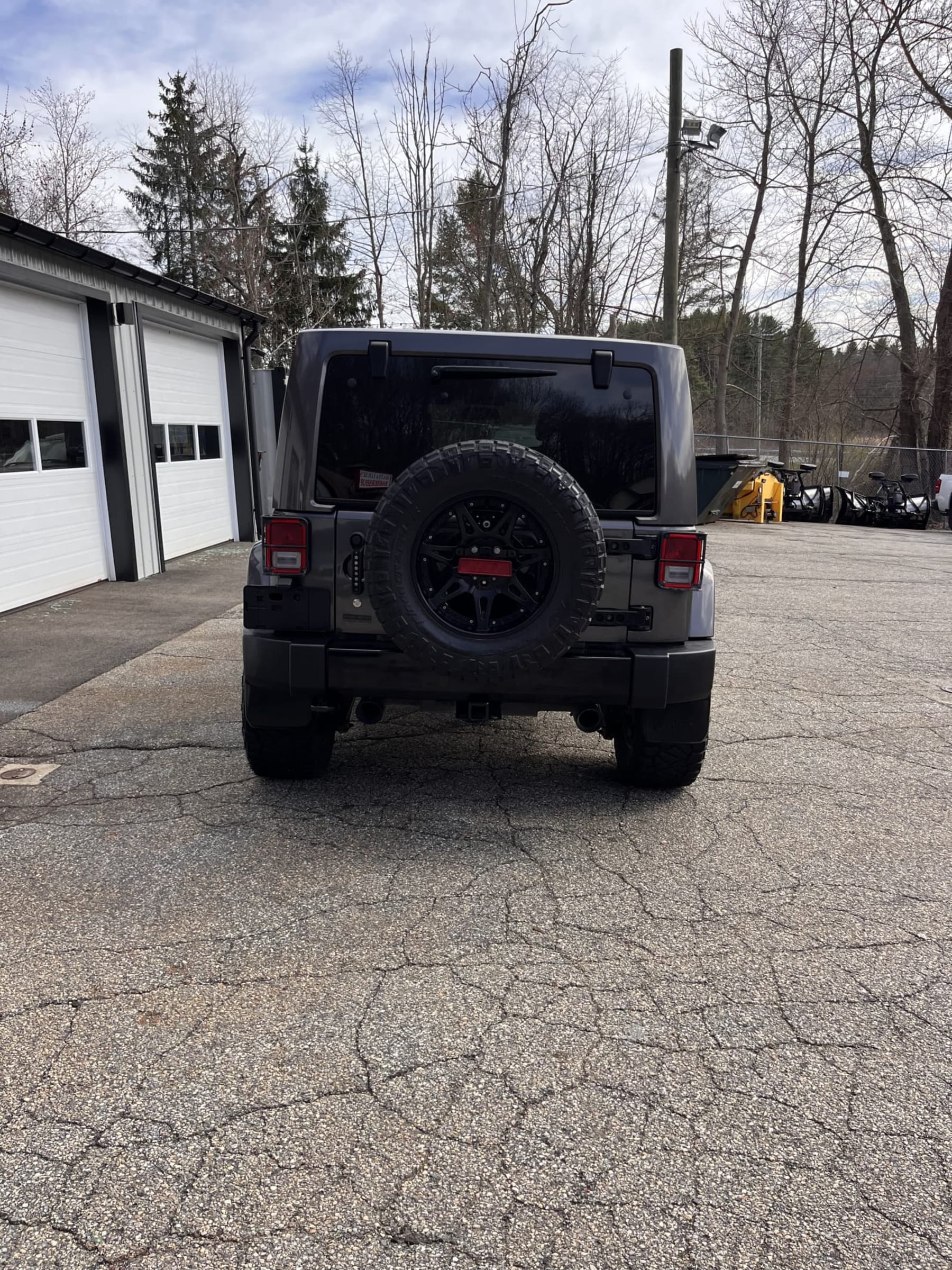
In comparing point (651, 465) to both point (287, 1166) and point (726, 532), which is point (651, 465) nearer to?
point (287, 1166)

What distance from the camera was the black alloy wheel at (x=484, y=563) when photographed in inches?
145

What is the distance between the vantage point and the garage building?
9047 mm

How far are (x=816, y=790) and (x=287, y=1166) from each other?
3.42 meters

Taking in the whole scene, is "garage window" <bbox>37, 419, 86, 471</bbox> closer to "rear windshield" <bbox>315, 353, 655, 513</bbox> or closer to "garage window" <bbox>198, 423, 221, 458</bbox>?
"garage window" <bbox>198, 423, 221, 458</bbox>

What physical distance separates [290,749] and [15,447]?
6.43m

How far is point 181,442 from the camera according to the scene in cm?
1310

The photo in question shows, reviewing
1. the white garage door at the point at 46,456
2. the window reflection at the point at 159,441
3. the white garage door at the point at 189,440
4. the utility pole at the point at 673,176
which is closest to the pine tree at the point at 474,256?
the utility pole at the point at 673,176

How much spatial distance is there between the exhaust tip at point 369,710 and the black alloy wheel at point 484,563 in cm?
65

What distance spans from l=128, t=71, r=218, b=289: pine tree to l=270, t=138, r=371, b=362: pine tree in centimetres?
323

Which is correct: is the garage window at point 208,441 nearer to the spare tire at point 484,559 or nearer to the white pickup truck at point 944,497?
the spare tire at point 484,559

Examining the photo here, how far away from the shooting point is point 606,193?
22656 millimetres

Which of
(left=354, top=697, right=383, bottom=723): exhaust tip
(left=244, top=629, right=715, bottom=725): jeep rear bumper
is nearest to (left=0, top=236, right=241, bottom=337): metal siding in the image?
(left=244, top=629, right=715, bottom=725): jeep rear bumper

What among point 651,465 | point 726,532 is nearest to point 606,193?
point 726,532

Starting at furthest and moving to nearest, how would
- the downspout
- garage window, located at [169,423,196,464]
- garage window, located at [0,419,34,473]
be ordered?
1. the downspout
2. garage window, located at [169,423,196,464]
3. garage window, located at [0,419,34,473]
